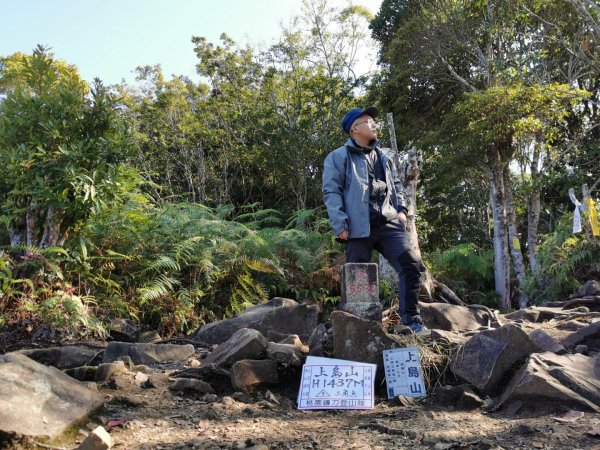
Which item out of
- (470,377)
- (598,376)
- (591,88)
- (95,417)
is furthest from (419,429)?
(591,88)

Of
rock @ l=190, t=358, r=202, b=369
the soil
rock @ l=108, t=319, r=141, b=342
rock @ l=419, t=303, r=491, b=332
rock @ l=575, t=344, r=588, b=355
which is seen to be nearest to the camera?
the soil

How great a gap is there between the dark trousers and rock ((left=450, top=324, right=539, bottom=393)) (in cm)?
69

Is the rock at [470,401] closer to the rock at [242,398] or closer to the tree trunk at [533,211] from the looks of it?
the rock at [242,398]

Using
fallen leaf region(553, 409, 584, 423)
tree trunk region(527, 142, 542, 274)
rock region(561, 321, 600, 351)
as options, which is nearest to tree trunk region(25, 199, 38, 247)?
fallen leaf region(553, 409, 584, 423)

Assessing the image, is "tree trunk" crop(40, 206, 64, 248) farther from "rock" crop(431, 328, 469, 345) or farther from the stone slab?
"rock" crop(431, 328, 469, 345)

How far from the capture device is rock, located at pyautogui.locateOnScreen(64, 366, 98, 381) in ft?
11.1

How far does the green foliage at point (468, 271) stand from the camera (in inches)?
491

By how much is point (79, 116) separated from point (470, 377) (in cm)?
423

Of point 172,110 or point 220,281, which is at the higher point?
point 172,110

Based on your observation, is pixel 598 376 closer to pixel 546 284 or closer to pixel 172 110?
pixel 546 284

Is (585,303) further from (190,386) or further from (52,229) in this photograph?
(52,229)

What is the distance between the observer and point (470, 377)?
3.50 m

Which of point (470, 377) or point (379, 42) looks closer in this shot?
point (470, 377)

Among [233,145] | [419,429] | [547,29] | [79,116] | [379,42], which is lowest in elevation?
[419,429]
